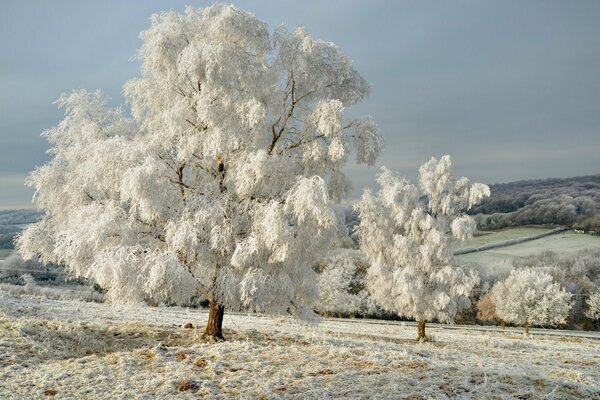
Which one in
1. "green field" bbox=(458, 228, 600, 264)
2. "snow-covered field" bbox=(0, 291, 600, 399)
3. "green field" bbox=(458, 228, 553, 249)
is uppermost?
"green field" bbox=(458, 228, 553, 249)

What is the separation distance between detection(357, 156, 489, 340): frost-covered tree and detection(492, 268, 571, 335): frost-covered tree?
70.9 feet

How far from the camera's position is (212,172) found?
55.2ft

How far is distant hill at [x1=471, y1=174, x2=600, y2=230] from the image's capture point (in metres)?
80.0

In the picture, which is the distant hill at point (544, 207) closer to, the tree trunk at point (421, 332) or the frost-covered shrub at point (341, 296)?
the frost-covered shrub at point (341, 296)

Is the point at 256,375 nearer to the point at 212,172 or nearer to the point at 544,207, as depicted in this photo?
the point at 212,172

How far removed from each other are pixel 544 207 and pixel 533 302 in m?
42.0

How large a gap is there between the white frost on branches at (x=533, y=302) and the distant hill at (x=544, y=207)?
27.4m

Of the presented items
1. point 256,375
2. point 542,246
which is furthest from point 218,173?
point 542,246

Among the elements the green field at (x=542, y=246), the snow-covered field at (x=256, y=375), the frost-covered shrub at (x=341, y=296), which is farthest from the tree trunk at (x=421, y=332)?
the green field at (x=542, y=246)

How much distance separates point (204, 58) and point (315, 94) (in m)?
4.10

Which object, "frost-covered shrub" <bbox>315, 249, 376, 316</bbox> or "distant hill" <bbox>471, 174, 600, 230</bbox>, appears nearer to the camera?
"frost-covered shrub" <bbox>315, 249, 376, 316</bbox>

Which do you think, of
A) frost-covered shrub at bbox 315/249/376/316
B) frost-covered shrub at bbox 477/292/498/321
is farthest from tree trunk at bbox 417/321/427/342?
frost-covered shrub at bbox 315/249/376/316

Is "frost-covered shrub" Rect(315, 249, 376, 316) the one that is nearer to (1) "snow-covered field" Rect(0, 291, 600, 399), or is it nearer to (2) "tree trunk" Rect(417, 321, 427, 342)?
(2) "tree trunk" Rect(417, 321, 427, 342)

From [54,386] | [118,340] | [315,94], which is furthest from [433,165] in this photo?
[54,386]
